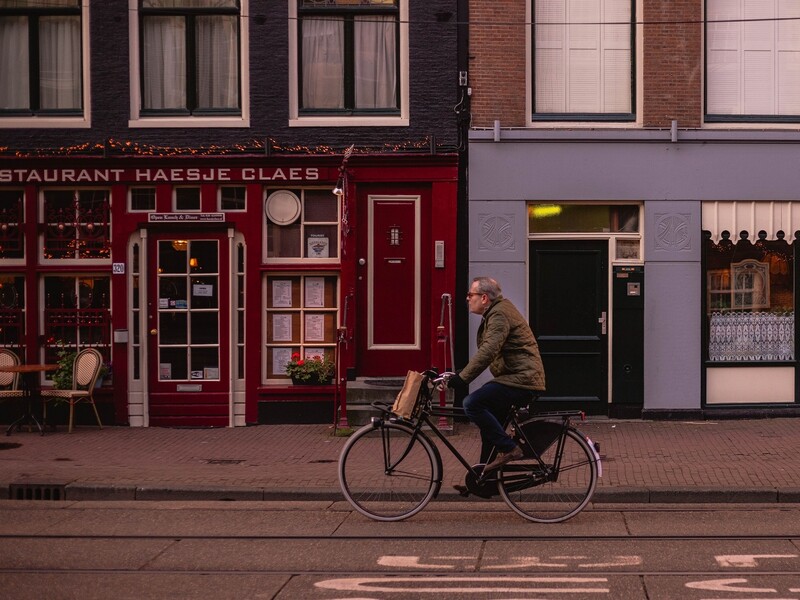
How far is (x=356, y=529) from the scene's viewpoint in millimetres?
8367

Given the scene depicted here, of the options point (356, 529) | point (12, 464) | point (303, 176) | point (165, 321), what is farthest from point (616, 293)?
point (12, 464)

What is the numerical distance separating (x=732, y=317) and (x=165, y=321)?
7762 mm

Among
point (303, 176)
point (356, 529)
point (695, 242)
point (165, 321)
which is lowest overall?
A: point (356, 529)

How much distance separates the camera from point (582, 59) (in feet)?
47.7

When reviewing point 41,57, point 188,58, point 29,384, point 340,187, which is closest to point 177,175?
point 188,58

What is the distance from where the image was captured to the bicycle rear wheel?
8.48m

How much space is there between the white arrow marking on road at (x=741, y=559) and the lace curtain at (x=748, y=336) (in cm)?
740

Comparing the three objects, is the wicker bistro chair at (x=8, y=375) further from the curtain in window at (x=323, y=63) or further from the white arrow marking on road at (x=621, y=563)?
the white arrow marking on road at (x=621, y=563)

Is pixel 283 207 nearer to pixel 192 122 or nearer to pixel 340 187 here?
pixel 340 187

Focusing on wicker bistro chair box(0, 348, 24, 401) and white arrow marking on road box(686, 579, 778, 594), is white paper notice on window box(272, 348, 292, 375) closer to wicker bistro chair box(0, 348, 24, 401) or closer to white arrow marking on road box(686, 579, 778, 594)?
wicker bistro chair box(0, 348, 24, 401)

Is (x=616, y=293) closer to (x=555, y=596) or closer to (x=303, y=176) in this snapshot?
(x=303, y=176)

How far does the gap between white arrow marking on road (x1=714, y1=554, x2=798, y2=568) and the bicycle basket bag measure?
1.68m

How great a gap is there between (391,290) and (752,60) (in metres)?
5.91

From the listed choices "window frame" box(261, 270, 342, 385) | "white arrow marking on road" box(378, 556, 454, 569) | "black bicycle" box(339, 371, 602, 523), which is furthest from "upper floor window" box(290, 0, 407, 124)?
"white arrow marking on road" box(378, 556, 454, 569)
